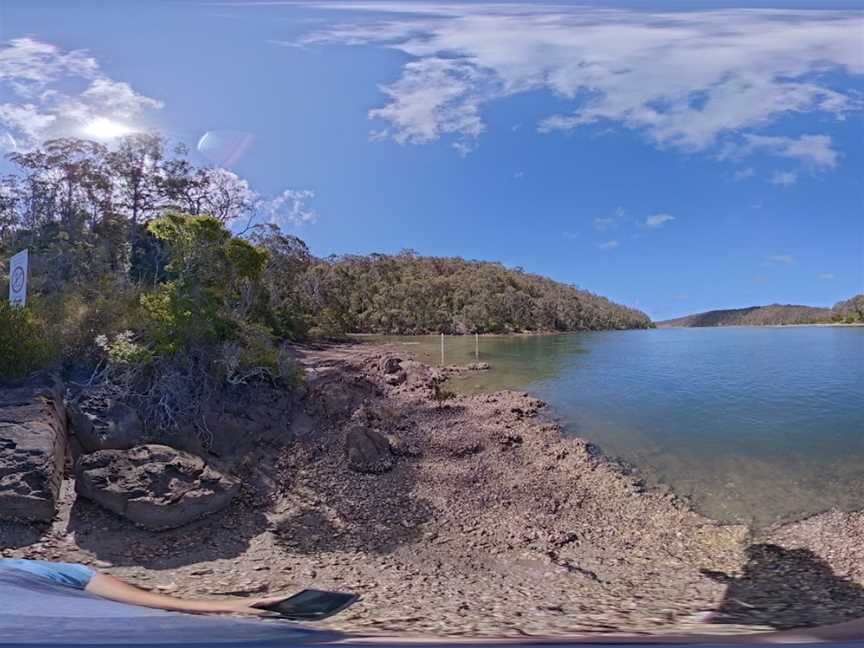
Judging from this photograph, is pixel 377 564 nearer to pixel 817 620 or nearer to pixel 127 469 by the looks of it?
pixel 127 469

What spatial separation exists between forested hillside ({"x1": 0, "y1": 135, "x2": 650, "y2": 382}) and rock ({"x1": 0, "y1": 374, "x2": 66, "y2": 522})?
864 millimetres

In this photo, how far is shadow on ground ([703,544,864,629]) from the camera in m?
1.83

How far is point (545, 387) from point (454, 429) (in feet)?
20.3

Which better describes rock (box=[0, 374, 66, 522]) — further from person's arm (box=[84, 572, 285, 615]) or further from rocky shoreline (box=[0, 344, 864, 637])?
person's arm (box=[84, 572, 285, 615])

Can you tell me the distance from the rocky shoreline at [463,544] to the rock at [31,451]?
12 centimetres

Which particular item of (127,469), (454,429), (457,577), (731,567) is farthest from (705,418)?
(127,469)

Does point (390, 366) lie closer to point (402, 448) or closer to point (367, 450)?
point (402, 448)

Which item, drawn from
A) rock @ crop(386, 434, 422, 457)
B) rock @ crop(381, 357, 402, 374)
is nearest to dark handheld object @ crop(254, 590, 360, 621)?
rock @ crop(386, 434, 422, 457)

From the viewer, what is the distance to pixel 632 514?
419 cm

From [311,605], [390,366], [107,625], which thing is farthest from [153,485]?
[390,366]

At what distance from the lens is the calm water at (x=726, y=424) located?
→ 4.93 m

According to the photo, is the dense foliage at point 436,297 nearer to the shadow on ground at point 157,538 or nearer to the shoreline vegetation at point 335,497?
the shoreline vegetation at point 335,497

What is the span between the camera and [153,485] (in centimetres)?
327

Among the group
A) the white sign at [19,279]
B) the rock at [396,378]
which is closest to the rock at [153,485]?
the white sign at [19,279]
